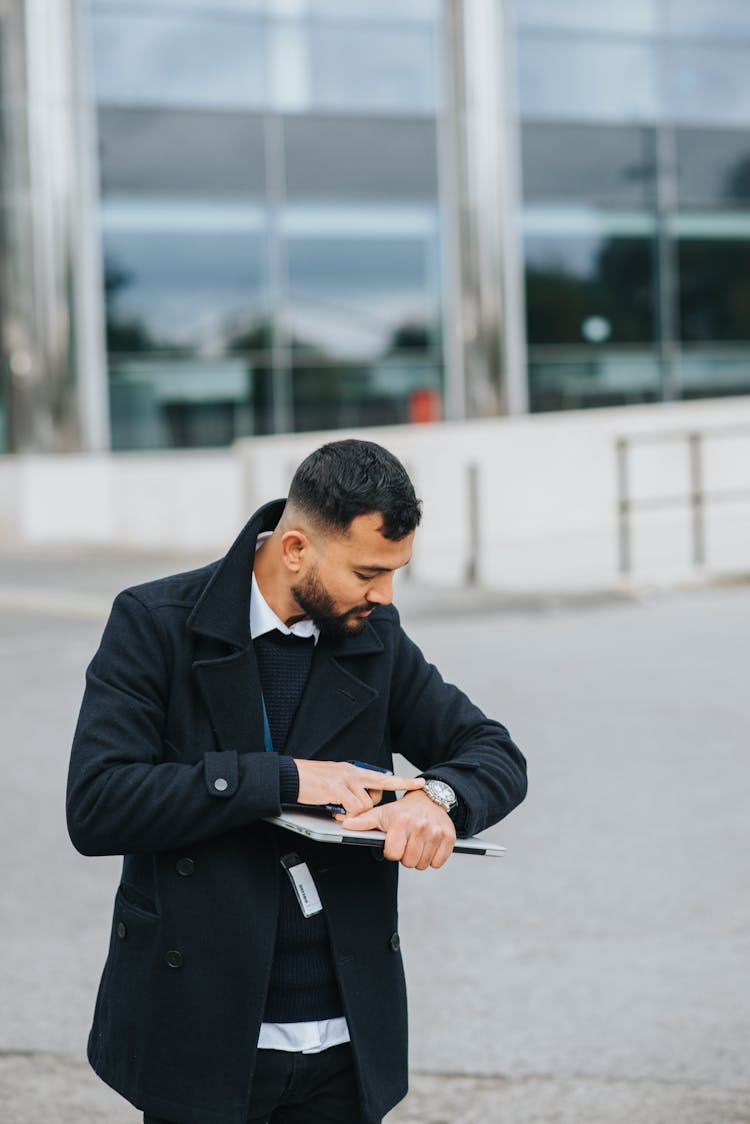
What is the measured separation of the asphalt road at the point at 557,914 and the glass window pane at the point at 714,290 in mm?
15742

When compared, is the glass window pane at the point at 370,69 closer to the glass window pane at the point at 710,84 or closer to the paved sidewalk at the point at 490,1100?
the glass window pane at the point at 710,84

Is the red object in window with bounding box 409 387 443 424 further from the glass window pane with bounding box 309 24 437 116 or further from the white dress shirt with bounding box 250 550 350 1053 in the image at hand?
the white dress shirt with bounding box 250 550 350 1053

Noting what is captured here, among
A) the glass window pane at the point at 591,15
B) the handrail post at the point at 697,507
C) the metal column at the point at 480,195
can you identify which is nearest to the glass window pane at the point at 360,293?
the metal column at the point at 480,195

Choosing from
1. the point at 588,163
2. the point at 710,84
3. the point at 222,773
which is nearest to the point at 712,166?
the point at 710,84

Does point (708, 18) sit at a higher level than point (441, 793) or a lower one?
higher

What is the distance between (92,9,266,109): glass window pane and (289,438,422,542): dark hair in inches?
843

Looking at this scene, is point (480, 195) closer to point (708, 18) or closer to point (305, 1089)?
point (708, 18)

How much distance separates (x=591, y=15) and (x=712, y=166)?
3006 mm

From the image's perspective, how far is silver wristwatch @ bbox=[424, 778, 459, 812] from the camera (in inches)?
97.2

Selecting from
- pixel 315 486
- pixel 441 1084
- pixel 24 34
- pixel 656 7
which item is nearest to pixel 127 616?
pixel 315 486

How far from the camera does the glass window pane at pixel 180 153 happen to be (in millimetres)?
22719

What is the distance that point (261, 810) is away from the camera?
2324 mm

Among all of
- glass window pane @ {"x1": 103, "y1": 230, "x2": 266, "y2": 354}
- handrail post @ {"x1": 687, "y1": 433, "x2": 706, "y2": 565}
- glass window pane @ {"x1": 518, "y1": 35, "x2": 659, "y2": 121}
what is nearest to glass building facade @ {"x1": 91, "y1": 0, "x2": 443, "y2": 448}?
glass window pane @ {"x1": 103, "y1": 230, "x2": 266, "y2": 354}

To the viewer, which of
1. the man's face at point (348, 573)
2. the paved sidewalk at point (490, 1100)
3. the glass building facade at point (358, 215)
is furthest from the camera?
the glass building facade at point (358, 215)
